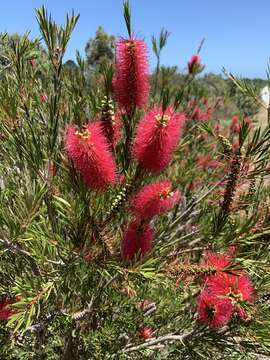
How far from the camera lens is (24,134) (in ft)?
4.74

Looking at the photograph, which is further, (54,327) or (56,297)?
(54,327)

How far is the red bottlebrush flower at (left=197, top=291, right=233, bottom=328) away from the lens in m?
1.38

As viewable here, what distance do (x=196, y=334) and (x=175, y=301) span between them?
297 millimetres

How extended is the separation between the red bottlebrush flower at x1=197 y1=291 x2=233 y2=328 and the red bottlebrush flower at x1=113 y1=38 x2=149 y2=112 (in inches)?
24.6

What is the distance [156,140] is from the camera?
3.61ft

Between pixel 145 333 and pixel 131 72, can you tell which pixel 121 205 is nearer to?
pixel 131 72

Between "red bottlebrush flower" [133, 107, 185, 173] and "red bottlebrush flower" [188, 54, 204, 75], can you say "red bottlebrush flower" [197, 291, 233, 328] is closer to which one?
"red bottlebrush flower" [133, 107, 185, 173]

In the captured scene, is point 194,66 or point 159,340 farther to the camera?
point 194,66

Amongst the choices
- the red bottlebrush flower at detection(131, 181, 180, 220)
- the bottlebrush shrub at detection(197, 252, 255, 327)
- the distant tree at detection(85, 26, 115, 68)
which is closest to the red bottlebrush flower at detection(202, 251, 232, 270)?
the bottlebrush shrub at detection(197, 252, 255, 327)

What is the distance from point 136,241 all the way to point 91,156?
30cm

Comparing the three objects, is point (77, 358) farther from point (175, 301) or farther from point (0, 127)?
point (0, 127)

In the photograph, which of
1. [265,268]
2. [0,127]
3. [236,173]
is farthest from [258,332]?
[0,127]

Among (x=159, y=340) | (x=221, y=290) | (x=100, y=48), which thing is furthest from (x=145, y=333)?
(x=100, y=48)

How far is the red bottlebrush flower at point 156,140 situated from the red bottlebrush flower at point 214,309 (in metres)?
0.48
